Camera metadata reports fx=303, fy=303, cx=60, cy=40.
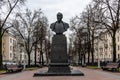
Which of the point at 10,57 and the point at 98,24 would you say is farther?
the point at 10,57

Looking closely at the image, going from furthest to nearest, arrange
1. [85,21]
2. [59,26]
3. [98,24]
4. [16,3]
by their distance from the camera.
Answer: [85,21], [98,24], [16,3], [59,26]

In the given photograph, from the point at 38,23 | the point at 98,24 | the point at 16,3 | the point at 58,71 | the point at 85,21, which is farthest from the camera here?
the point at 38,23

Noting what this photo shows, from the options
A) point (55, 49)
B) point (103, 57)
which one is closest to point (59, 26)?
point (55, 49)

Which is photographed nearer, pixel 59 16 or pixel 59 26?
pixel 59 16

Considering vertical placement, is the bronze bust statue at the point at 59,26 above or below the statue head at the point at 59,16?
below

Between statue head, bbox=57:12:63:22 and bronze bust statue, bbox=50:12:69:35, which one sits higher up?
statue head, bbox=57:12:63:22

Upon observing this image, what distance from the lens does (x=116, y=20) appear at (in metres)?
43.0

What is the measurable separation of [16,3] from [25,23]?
19882mm

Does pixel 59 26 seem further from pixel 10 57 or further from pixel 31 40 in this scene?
pixel 10 57

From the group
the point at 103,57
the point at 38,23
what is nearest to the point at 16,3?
the point at 38,23

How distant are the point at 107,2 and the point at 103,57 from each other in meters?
86.4

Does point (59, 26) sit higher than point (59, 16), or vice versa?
point (59, 16)

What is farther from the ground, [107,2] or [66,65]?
[107,2]

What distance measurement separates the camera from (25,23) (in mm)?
62375
